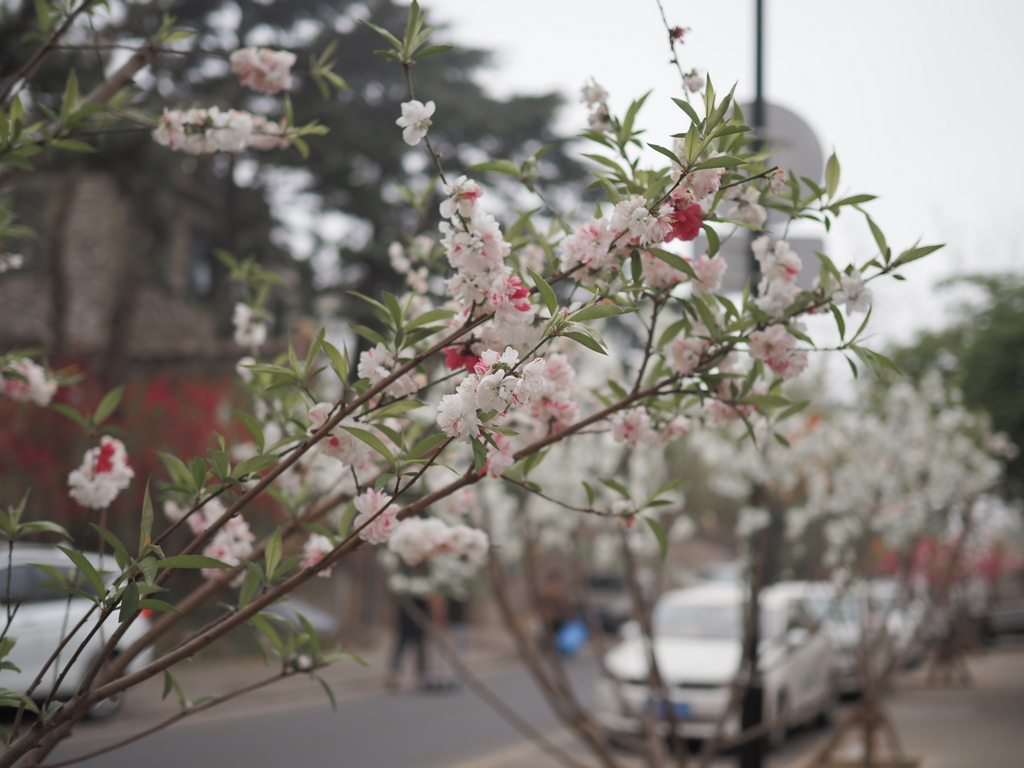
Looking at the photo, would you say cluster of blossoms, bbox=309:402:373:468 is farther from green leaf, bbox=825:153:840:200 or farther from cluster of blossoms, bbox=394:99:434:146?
green leaf, bbox=825:153:840:200

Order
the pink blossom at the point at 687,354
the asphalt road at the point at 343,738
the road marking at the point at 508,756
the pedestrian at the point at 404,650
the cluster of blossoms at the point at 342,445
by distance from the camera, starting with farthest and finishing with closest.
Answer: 1. the pedestrian at the point at 404,650
2. the road marking at the point at 508,756
3. the asphalt road at the point at 343,738
4. the pink blossom at the point at 687,354
5. the cluster of blossoms at the point at 342,445

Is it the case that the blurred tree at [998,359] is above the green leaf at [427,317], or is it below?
above

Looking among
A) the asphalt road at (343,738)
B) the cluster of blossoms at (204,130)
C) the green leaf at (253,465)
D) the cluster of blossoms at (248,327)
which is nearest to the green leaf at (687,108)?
the green leaf at (253,465)

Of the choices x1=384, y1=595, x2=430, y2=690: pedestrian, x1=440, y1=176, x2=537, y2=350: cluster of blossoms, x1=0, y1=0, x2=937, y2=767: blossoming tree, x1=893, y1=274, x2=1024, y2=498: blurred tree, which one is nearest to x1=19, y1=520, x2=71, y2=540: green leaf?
x1=0, y1=0, x2=937, y2=767: blossoming tree

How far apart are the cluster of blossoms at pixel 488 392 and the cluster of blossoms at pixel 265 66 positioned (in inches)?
67.1

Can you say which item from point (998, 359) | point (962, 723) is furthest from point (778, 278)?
point (962, 723)

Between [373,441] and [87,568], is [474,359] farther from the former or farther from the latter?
[87,568]

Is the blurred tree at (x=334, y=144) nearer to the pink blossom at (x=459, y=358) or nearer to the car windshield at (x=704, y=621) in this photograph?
the car windshield at (x=704, y=621)

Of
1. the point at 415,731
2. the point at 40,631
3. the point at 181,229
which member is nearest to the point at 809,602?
the point at 415,731

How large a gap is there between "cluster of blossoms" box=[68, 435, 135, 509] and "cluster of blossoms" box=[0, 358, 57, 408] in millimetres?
344

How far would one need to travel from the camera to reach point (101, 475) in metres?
2.55

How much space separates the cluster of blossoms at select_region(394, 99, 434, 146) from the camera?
1.92m

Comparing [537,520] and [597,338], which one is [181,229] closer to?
[537,520]

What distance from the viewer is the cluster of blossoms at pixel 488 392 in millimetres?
1479
